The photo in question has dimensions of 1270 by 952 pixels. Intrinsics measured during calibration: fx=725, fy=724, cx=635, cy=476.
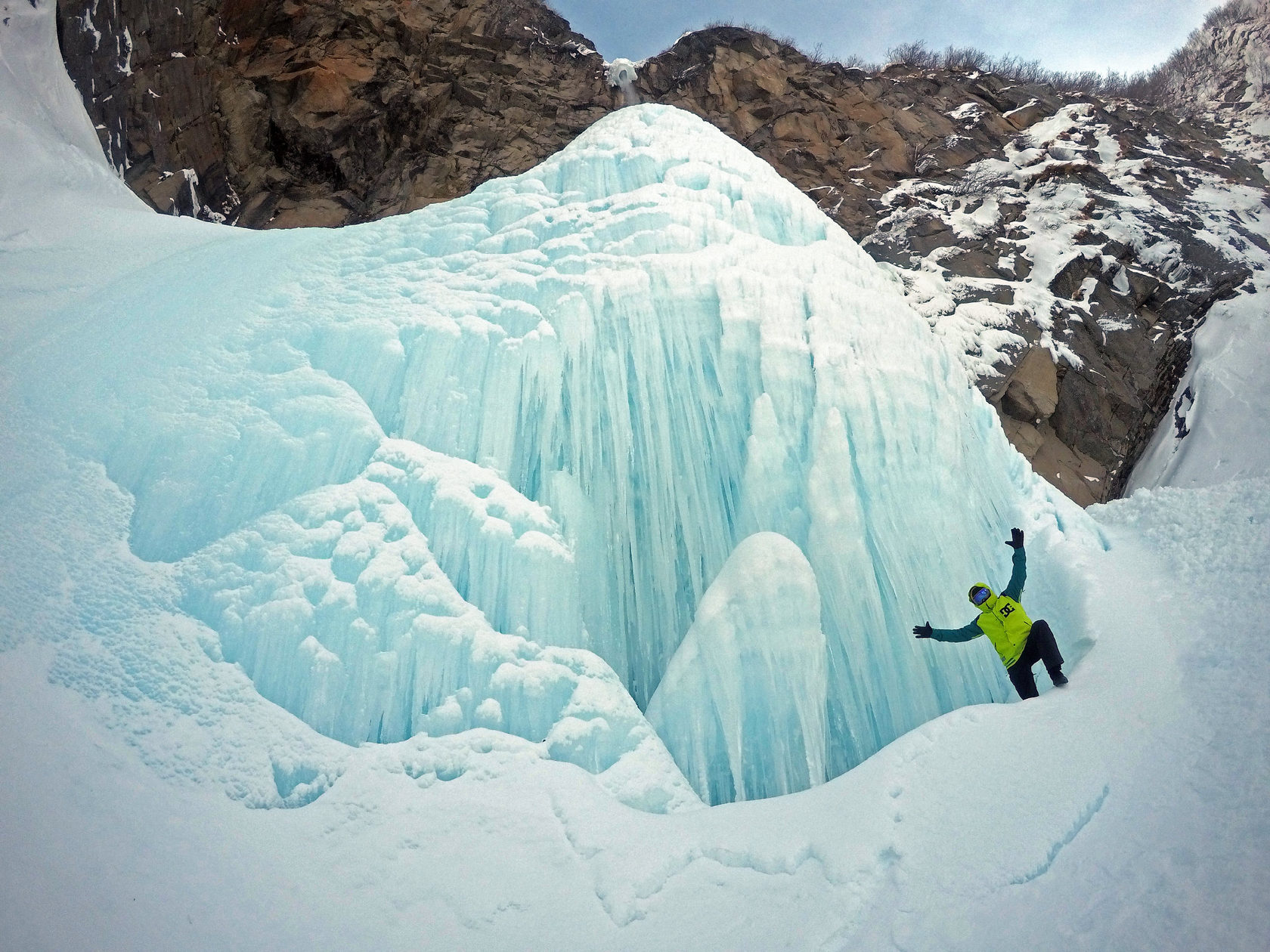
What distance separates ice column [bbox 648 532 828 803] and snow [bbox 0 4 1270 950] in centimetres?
2

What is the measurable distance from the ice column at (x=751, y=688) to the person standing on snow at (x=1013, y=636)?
2.36 ft

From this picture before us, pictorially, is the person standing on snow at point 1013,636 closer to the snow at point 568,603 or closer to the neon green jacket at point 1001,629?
the neon green jacket at point 1001,629

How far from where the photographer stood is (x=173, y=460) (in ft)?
12.8

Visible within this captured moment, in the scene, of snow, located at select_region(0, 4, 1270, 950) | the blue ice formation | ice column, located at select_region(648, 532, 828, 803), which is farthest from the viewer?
ice column, located at select_region(648, 532, 828, 803)

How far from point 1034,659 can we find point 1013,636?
5.9 inches

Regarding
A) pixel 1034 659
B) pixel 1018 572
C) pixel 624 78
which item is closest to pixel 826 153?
pixel 624 78

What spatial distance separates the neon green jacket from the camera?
4.01m

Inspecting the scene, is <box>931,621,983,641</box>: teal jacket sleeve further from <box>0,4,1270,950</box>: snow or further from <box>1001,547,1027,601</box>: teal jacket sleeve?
<box>1001,547,1027,601</box>: teal jacket sleeve

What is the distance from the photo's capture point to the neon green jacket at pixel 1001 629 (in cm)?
401

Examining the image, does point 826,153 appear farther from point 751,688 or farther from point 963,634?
point 751,688

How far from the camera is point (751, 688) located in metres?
3.94

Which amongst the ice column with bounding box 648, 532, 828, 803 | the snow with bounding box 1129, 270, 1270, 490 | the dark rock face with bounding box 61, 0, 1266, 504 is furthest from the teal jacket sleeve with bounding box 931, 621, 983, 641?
the dark rock face with bounding box 61, 0, 1266, 504

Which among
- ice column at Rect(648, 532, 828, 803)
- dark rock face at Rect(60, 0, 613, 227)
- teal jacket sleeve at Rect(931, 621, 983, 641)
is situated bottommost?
ice column at Rect(648, 532, 828, 803)

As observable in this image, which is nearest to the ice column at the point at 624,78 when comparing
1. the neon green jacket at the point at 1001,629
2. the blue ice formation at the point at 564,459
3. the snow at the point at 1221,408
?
the snow at the point at 1221,408
